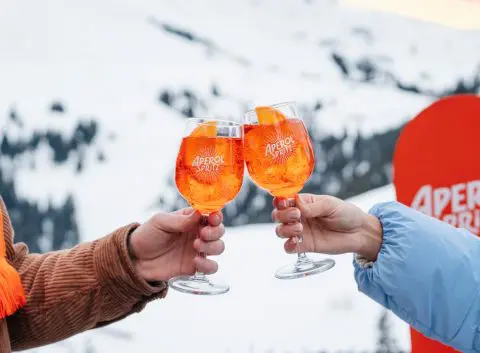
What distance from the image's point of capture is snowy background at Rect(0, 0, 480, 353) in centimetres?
206

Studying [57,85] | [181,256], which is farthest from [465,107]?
[57,85]

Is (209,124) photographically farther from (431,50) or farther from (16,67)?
(431,50)

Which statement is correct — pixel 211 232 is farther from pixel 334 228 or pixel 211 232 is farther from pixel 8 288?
pixel 8 288

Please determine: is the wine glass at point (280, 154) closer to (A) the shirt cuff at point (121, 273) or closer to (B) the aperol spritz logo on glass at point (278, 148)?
(B) the aperol spritz logo on glass at point (278, 148)

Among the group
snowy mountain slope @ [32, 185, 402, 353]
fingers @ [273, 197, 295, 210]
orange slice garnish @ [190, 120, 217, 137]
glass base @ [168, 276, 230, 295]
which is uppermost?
orange slice garnish @ [190, 120, 217, 137]

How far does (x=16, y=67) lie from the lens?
81.4 inches

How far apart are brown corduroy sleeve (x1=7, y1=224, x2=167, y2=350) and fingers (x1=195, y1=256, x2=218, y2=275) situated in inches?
6.2

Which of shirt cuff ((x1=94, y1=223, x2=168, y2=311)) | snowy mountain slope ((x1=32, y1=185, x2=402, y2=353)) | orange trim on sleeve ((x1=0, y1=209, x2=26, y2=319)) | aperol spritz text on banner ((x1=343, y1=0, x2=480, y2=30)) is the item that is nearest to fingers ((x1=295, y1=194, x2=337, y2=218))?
shirt cuff ((x1=94, y1=223, x2=168, y2=311))

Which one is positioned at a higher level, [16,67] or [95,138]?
[16,67]

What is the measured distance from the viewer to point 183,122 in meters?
2.25

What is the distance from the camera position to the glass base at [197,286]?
3.50 ft

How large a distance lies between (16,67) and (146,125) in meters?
0.47

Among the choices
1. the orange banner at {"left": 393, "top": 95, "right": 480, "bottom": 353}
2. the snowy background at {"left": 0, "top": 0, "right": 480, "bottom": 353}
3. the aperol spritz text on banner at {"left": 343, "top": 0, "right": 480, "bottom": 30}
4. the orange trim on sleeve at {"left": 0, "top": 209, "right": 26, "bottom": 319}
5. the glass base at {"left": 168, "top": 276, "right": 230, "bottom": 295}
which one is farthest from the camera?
the aperol spritz text on banner at {"left": 343, "top": 0, "right": 480, "bottom": 30}

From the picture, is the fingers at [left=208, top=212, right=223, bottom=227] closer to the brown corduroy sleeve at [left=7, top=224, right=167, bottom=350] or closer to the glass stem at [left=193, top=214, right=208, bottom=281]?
the glass stem at [left=193, top=214, right=208, bottom=281]
